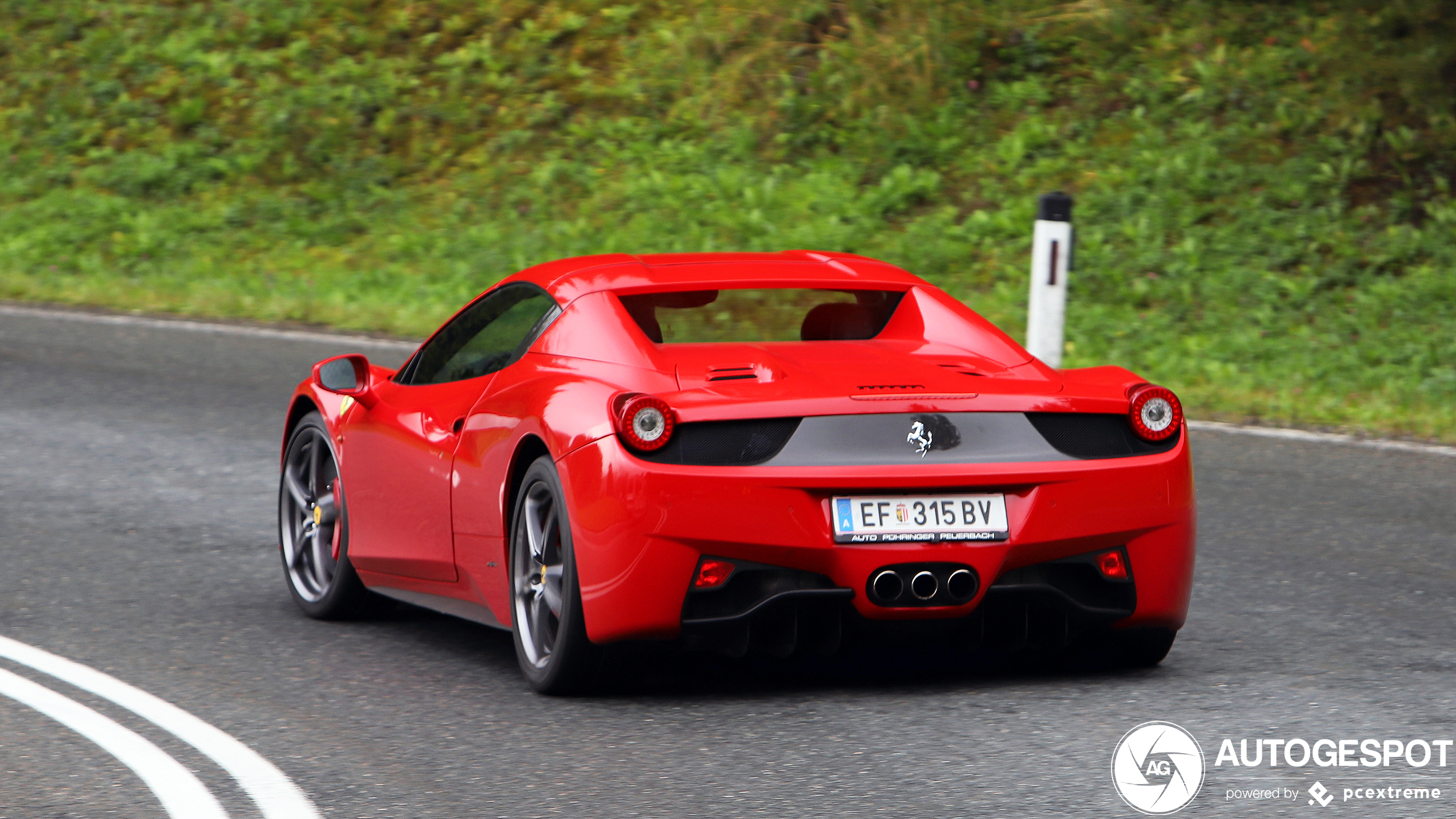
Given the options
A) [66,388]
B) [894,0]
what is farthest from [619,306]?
[894,0]

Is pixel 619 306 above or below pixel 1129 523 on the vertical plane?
above

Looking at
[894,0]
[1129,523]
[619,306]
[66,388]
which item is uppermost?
[894,0]

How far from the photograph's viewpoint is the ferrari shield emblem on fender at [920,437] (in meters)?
4.92

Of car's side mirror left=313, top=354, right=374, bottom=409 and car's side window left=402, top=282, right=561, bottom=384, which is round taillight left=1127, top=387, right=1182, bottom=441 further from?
car's side mirror left=313, top=354, right=374, bottom=409

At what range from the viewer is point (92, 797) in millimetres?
4258

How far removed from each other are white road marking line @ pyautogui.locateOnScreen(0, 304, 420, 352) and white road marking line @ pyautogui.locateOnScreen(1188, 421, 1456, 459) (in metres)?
5.28

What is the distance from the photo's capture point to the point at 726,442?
4875 millimetres

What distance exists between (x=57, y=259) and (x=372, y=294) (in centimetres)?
368

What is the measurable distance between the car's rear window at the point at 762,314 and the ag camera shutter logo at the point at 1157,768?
1.64 meters

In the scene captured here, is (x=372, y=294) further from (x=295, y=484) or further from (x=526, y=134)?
(x=295, y=484)

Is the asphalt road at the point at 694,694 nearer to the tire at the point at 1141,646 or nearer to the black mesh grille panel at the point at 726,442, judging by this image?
the tire at the point at 1141,646

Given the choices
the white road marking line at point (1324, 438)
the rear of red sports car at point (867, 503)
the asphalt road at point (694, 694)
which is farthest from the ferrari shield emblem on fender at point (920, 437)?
the white road marking line at point (1324, 438)

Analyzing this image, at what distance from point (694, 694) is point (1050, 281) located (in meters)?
5.18

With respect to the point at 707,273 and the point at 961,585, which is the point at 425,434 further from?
the point at 961,585
